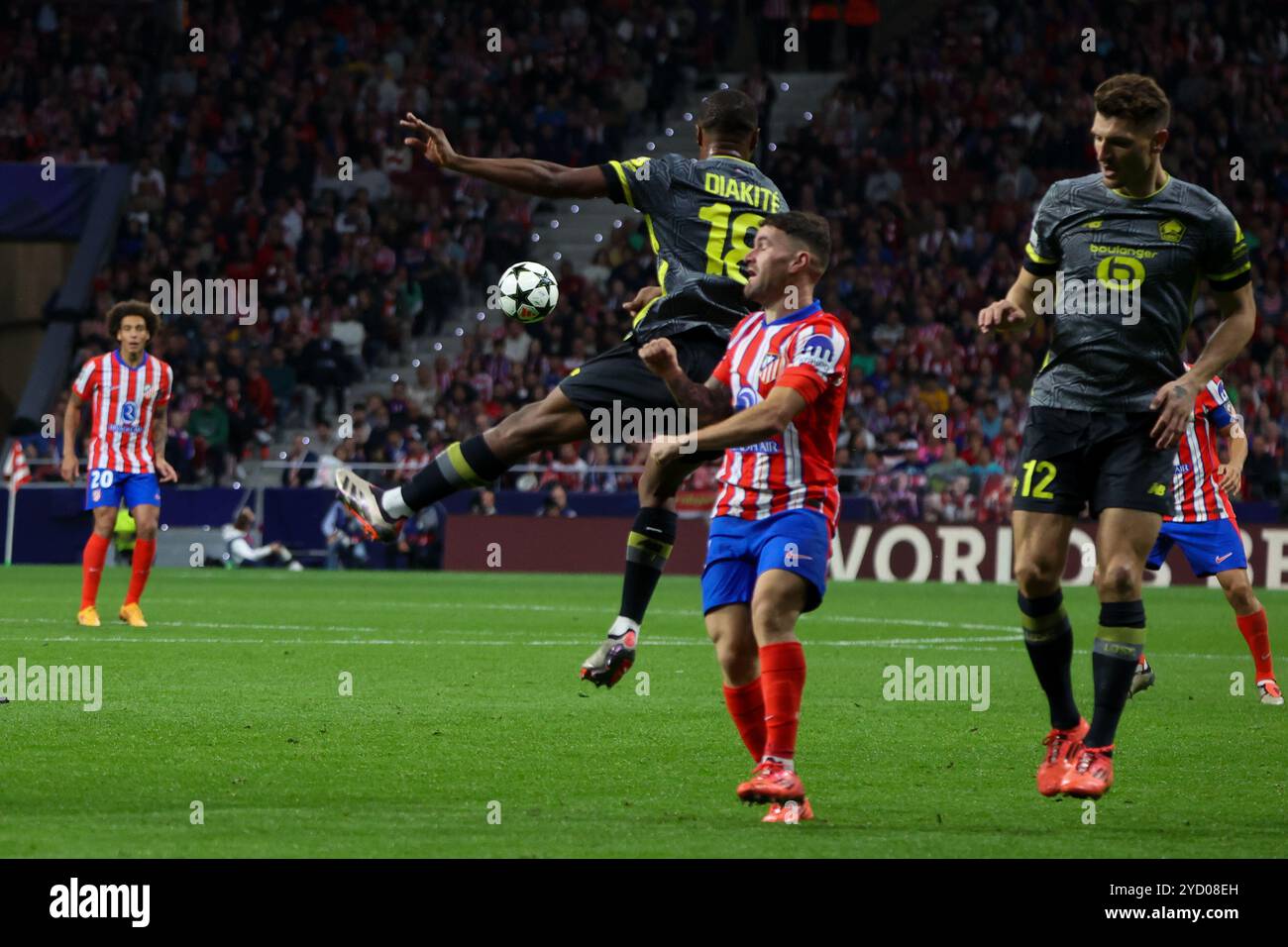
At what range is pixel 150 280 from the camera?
101 ft

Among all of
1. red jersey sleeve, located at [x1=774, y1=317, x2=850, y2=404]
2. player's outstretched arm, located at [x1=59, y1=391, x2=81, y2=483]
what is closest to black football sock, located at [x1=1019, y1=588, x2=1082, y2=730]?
red jersey sleeve, located at [x1=774, y1=317, x2=850, y2=404]

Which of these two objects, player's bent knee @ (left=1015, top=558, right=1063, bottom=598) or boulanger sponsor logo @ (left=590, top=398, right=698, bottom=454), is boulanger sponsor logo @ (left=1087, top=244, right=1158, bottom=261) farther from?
boulanger sponsor logo @ (left=590, top=398, right=698, bottom=454)

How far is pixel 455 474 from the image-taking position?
26.7ft

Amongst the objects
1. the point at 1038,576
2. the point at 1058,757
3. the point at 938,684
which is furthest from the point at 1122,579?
the point at 938,684

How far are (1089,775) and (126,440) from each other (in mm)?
9689

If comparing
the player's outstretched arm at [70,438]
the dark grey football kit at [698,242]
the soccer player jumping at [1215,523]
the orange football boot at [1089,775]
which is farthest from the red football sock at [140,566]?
the orange football boot at [1089,775]

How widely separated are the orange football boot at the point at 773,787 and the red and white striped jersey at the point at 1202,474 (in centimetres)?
539

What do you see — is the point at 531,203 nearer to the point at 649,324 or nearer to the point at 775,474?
the point at 649,324

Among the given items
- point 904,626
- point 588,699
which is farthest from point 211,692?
point 904,626

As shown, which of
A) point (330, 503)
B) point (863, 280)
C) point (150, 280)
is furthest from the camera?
point (150, 280)

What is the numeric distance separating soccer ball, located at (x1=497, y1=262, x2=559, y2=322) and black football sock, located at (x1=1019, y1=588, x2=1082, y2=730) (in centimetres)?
274
